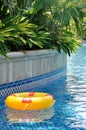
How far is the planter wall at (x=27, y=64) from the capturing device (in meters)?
9.93

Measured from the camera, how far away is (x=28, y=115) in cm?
756

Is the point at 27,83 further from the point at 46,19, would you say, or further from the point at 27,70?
the point at 46,19

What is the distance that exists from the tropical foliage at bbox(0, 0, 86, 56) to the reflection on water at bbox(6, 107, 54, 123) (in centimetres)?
360

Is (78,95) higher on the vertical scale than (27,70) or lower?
lower

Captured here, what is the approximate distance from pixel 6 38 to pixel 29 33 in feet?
3.41

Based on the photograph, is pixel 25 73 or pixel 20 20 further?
pixel 20 20

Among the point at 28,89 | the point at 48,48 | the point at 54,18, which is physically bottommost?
the point at 28,89

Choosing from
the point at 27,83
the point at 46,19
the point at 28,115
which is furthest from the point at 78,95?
the point at 46,19

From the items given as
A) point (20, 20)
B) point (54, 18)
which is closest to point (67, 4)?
point (54, 18)

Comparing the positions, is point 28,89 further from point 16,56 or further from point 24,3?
point 24,3

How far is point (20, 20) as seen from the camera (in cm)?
1180

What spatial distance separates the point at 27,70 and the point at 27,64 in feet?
0.57

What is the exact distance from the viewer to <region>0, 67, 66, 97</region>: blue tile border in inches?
390

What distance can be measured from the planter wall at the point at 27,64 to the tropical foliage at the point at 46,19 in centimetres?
36
